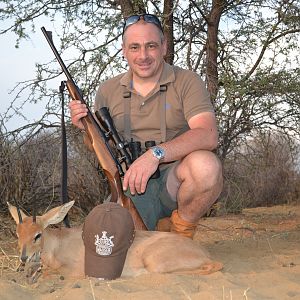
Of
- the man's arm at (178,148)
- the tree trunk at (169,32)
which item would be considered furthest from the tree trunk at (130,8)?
the man's arm at (178,148)

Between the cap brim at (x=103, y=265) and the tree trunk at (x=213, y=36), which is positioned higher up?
the tree trunk at (x=213, y=36)

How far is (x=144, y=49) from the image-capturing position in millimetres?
5215

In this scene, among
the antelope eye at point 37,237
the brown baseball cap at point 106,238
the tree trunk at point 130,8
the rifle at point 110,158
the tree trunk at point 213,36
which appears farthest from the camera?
the tree trunk at point 213,36

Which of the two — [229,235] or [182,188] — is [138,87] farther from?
[229,235]

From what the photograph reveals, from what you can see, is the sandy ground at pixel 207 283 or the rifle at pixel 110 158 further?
the rifle at pixel 110 158

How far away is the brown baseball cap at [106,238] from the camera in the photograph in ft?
13.4

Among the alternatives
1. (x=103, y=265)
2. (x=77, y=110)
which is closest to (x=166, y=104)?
(x=77, y=110)

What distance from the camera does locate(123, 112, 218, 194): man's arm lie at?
4.55 m

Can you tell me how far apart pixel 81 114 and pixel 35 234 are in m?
1.20

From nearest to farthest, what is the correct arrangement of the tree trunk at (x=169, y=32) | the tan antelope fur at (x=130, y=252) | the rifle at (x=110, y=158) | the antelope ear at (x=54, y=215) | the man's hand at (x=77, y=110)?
1. the tan antelope fur at (x=130, y=252)
2. the antelope ear at (x=54, y=215)
3. the rifle at (x=110, y=158)
4. the man's hand at (x=77, y=110)
5. the tree trunk at (x=169, y=32)

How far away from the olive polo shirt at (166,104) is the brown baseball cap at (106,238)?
51.3 inches

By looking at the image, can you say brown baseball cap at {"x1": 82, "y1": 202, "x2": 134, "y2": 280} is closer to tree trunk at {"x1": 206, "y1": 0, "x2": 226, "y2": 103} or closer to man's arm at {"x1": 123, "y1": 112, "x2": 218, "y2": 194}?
man's arm at {"x1": 123, "y1": 112, "x2": 218, "y2": 194}

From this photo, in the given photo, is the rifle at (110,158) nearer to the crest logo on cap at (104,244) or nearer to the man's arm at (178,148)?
the man's arm at (178,148)

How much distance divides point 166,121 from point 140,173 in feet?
2.85
